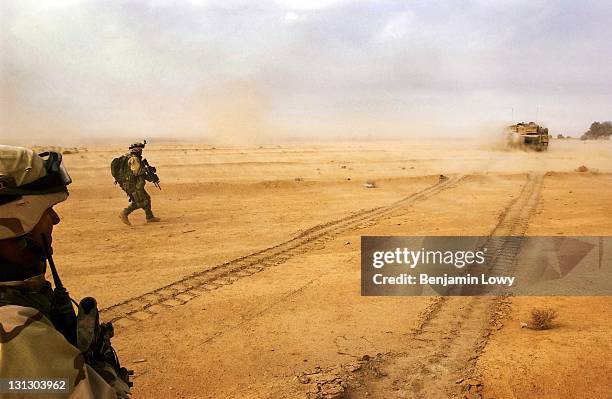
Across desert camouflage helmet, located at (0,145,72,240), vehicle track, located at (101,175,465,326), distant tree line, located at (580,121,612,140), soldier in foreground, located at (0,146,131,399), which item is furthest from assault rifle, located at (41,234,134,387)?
distant tree line, located at (580,121,612,140)

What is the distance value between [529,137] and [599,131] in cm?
4408

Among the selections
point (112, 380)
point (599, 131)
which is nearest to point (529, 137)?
point (112, 380)

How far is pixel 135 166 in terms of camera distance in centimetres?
949

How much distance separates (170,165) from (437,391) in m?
18.4

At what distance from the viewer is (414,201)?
12203 mm

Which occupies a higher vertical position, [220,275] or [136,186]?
[136,186]

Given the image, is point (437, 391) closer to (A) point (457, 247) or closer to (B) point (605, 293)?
(B) point (605, 293)

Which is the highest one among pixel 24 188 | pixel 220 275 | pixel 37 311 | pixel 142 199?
pixel 24 188

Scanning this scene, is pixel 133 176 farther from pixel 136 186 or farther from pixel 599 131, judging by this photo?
pixel 599 131

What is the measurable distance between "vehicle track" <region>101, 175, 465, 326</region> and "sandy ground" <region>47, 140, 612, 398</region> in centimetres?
15

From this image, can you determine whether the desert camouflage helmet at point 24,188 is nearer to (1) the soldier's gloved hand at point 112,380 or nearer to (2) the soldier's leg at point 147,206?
(1) the soldier's gloved hand at point 112,380

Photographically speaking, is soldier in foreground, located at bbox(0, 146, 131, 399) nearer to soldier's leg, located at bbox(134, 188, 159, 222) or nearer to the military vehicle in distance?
soldier's leg, located at bbox(134, 188, 159, 222)

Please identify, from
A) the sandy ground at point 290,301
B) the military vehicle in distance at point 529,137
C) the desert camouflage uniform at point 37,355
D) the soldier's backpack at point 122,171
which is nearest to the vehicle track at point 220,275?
the sandy ground at point 290,301

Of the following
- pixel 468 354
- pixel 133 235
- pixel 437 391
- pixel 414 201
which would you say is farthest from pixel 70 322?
pixel 414 201
